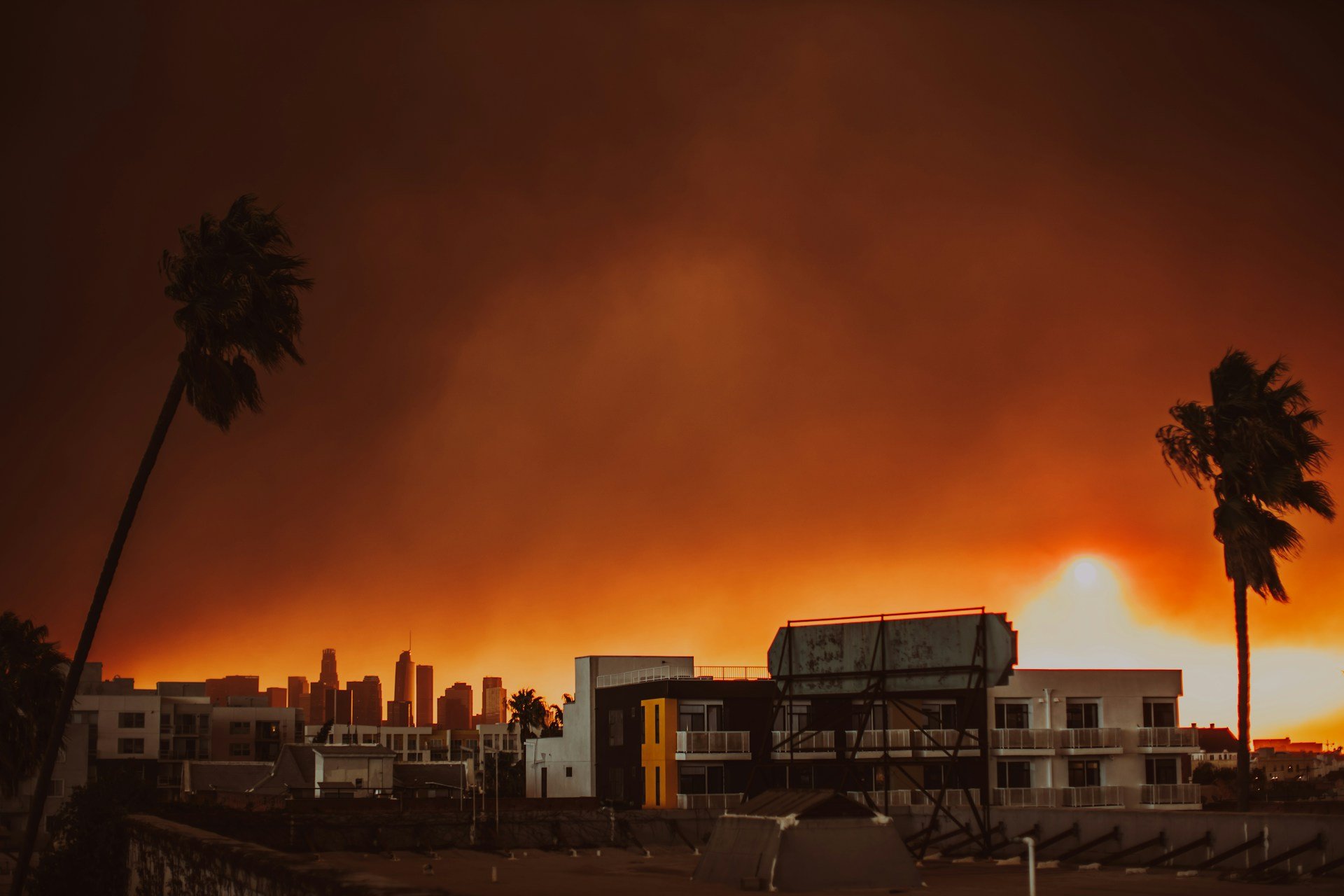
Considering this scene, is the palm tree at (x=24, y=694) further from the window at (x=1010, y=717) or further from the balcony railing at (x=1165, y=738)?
the balcony railing at (x=1165, y=738)

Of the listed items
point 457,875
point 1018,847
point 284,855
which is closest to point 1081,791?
point 1018,847

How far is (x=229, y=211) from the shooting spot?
33.7m

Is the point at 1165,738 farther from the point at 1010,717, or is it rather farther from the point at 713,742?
the point at 713,742

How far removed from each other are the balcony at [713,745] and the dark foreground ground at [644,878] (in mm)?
13101

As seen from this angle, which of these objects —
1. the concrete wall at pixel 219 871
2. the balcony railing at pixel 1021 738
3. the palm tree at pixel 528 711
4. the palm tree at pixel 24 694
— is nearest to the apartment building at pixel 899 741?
the balcony railing at pixel 1021 738

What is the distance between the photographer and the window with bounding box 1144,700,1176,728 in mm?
75688

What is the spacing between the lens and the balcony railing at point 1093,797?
2778 inches

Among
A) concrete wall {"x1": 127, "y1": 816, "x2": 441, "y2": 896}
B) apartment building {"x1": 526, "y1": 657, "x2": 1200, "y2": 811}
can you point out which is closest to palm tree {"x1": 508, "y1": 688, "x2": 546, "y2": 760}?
apartment building {"x1": 526, "y1": 657, "x2": 1200, "y2": 811}

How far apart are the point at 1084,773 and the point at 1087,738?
2.28 meters

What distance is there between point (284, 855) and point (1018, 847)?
Result: 31.8 meters

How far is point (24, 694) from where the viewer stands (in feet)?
213

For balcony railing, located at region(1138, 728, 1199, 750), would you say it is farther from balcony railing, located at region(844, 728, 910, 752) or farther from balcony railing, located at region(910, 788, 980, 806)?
balcony railing, located at region(844, 728, 910, 752)

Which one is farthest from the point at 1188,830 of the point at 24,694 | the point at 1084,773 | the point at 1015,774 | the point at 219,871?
the point at 24,694

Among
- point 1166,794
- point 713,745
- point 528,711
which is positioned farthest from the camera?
point 528,711
